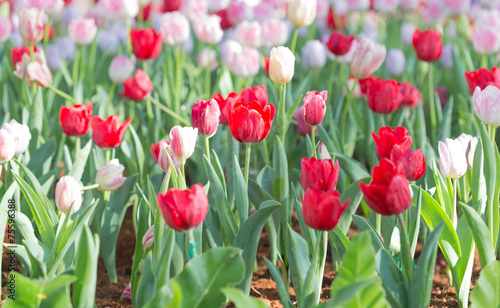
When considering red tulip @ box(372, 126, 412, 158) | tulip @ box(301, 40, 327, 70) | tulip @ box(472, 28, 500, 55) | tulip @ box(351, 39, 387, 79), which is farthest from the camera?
tulip @ box(301, 40, 327, 70)

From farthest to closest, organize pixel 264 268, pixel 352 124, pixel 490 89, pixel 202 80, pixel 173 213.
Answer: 1. pixel 202 80
2. pixel 352 124
3. pixel 264 268
4. pixel 490 89
5. pixel 173 213

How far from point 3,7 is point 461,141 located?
2.80 meters

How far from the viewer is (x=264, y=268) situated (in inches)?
73.5

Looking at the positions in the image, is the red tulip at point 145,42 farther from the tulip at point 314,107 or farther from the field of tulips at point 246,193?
the tulip at point 314,107

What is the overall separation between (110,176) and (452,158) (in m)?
0.81

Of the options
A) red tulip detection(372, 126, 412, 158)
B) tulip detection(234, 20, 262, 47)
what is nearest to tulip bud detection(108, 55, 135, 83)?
tulip detection(234, 20, 262, 47)

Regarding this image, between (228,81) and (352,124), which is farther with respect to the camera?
(228,81)

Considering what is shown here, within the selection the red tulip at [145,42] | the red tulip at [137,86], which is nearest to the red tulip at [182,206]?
the red tulip at [137,86]

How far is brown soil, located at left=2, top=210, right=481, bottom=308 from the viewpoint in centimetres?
156

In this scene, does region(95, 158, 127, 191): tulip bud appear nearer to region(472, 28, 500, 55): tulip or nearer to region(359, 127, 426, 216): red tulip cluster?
region(359, 127, 426, 216): red tulip cluster

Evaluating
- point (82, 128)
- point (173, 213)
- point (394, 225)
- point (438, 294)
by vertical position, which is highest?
point (82, 128)

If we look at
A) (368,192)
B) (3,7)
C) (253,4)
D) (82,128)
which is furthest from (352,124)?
(3,7)

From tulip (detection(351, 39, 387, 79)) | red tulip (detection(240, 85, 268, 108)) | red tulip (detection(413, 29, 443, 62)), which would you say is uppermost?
red tulip (detection(413, 29, 443, 62))

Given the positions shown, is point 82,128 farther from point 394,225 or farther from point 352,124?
point 352,124
